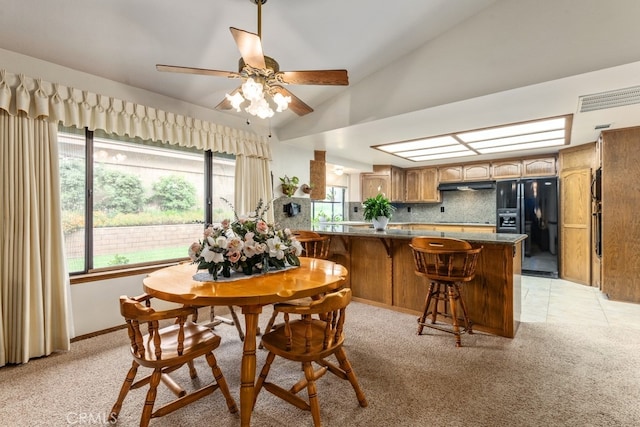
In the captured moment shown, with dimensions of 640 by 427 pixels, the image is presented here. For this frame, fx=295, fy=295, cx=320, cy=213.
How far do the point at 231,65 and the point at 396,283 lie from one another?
2869 mm

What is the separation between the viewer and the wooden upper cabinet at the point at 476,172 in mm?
5859

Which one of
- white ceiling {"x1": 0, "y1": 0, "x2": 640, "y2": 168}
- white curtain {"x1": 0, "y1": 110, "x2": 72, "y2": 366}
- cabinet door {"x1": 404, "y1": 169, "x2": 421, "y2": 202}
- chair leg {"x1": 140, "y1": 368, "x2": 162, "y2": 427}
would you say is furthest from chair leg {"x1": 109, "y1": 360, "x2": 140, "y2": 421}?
cabinet door {"x1": 404, "y1": 169, "x2": 421, "y2": 202}

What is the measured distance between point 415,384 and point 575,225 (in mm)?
4512

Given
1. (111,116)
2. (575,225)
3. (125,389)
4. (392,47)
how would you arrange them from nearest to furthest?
(125,389)
(111,116)
(392,47)
(575,225)

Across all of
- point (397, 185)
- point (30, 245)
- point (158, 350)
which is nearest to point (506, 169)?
point (397, 185)

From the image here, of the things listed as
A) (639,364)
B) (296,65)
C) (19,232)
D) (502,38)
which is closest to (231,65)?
(296,65)

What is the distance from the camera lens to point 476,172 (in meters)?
5.98

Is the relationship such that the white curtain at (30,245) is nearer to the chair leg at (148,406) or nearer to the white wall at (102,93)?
the white wall at (102,93)

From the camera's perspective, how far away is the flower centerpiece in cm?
→ 175

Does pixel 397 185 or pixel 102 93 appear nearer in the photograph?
pixel 102 93

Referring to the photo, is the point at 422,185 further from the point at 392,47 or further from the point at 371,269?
the point at 392,47

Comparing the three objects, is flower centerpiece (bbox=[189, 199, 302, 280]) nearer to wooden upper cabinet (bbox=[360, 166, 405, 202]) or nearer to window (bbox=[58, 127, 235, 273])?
window (bbox=[58, 127, 235, 273])

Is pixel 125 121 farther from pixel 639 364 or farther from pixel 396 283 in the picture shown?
pixel 639 364

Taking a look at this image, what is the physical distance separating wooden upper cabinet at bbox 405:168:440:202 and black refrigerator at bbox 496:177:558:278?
139 cm
